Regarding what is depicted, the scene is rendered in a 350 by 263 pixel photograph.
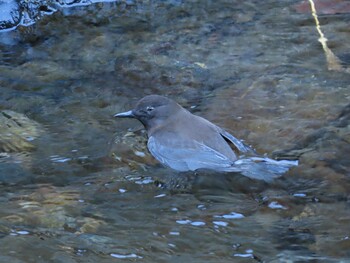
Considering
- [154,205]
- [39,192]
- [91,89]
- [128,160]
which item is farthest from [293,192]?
[91,89]

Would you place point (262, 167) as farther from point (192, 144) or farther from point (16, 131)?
point (16, 131)

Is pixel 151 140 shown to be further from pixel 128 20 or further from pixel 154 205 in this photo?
pixel 128 20

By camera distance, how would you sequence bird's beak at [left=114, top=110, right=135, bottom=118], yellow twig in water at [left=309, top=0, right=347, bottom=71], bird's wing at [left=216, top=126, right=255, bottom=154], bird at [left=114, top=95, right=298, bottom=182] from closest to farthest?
bird at [left=114, top=95, right=298, bottom=182]
bird's wing at [left=216, top=126, right=255, bottom=154]
bird's beak at [left=114, top=110, right=135, bottom=118]
yellow twig in water at [left=309, top=0, right=347, bottom=71]

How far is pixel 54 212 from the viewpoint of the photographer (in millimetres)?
6070

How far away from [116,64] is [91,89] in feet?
2.58

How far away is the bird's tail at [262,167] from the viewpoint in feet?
21.9

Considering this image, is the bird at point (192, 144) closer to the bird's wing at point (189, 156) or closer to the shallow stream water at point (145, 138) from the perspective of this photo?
the bird's wing at point (189, 156)

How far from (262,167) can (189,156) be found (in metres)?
0.90

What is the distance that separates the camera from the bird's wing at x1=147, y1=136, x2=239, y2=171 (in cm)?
722

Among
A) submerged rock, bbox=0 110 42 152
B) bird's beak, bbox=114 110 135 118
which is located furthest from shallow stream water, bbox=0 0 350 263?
bird's beak, bbox=114 110 135 118

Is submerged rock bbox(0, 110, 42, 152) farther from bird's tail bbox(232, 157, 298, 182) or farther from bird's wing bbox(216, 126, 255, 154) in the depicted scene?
bird's tail bbox(232, 157, 298, 182)

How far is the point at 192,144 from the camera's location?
7.55 meters

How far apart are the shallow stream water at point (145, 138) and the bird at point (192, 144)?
0.12 m

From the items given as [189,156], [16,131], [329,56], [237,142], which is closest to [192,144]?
[189,156]
